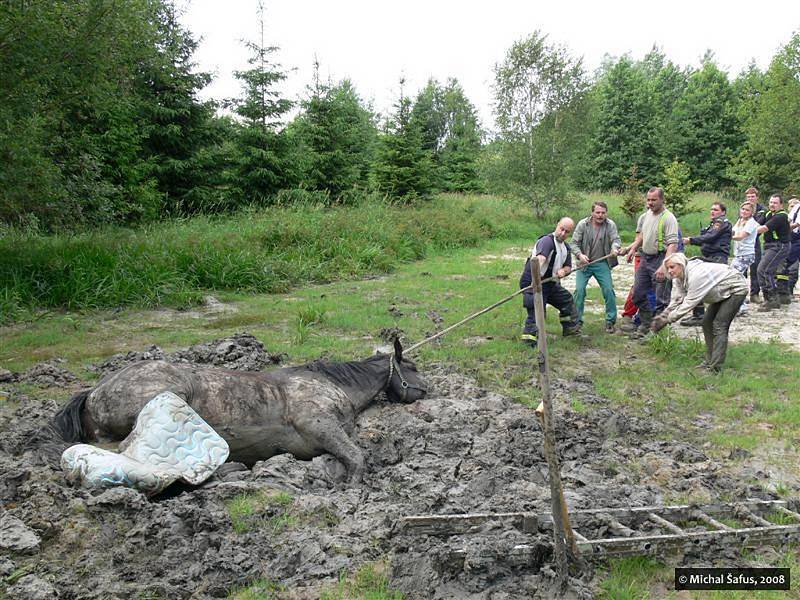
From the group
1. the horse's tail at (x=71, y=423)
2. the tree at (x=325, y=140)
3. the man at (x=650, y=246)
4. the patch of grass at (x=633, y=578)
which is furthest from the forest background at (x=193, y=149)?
the patch of grass at (x=633, y=578)

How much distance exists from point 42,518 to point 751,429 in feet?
19.5

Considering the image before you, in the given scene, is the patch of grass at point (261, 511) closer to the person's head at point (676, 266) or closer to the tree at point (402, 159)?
the person's head at point (676, 266)

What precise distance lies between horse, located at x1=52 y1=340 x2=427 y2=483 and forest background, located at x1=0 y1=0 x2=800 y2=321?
6.69 metres

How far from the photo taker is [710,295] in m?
7.62

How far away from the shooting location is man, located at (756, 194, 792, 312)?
1108cm

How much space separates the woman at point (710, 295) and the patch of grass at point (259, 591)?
19.4ft

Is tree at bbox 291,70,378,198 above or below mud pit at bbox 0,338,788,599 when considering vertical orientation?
above

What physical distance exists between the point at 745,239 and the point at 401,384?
8.44m

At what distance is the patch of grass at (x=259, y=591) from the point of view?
3199mm

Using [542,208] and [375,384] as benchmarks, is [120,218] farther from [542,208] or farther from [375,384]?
[542,208]

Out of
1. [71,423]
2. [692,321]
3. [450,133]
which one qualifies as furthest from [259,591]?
[450,133]

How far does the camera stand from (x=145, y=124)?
761 inches

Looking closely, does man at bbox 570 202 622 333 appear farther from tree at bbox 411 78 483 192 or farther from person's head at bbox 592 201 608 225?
tree at bbox 411 78 483 192

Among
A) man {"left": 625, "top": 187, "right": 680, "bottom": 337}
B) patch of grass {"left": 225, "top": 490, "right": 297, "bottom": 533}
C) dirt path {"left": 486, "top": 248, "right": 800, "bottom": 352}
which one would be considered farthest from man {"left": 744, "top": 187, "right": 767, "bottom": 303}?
patch of grass {"left": 225, "top": 490, "right": 297, "bottom": 533}
